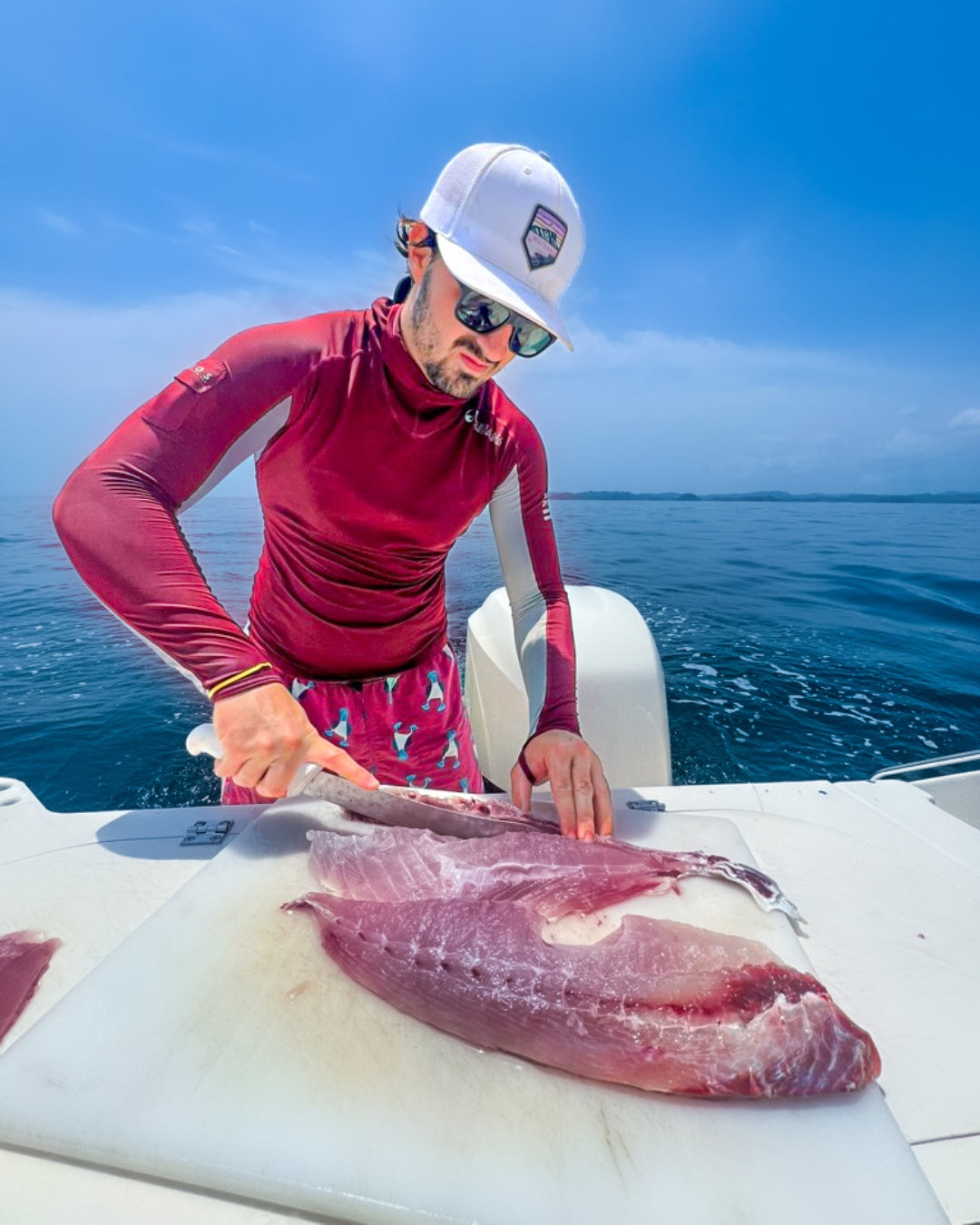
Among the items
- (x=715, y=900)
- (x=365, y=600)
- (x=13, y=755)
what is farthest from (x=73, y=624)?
(x=715, y=900)

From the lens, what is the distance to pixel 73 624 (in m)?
9.47

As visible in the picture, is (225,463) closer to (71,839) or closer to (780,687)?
(71,839)

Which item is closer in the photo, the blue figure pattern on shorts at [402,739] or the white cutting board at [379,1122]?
the white cutting board at [379,1122]

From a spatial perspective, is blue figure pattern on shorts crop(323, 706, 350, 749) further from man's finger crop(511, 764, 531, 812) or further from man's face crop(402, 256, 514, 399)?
man's face crop(402, 256, 514, 399)

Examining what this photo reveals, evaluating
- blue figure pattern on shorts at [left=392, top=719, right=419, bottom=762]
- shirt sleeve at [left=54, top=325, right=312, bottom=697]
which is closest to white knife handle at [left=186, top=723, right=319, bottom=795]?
shirt sleeve at [left=54, top=325, right=312, bottom=697]

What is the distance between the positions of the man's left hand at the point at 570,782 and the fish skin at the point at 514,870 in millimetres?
167

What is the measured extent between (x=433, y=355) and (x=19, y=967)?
1935mm

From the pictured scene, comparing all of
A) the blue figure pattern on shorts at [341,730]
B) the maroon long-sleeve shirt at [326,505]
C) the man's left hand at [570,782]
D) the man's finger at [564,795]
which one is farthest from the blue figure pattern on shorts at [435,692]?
the man's finger at [564,795]

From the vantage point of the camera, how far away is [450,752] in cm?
267

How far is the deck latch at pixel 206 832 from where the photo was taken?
67.3 inches

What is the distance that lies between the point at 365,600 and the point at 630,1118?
1.80 meters

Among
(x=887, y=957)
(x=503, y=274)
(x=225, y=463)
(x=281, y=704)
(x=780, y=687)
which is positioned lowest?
(x=780, y=687)

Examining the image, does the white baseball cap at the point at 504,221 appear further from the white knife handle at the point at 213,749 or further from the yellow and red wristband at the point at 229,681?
the white knife handle at the point at 213,749

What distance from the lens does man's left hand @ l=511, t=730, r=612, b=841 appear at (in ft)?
5.61
